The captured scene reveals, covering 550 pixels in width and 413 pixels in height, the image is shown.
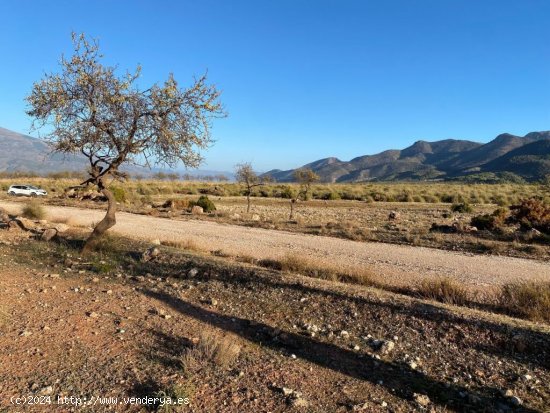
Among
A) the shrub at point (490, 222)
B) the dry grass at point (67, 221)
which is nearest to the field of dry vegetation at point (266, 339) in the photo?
the dry grass at point (67, 221)

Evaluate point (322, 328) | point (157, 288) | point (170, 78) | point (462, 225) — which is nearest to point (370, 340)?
point (322, 328)

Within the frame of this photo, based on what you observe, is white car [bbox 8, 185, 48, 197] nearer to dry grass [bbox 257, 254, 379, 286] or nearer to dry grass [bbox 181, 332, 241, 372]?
dry grass [bbox 257, 254, 379, 286]

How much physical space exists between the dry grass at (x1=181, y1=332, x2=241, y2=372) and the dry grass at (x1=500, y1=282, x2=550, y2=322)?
18.1 feet

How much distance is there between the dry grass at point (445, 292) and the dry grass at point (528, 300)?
75 cm

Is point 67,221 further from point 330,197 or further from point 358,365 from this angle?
point 330,197

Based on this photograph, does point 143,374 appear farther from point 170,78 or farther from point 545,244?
point 545,244

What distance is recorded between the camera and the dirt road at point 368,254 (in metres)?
12.6

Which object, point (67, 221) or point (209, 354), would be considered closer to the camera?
point (209, 354)

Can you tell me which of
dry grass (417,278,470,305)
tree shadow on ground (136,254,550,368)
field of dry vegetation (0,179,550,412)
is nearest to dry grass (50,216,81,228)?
field of dry vegetation (0,179,550,412)

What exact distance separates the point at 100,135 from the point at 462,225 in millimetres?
18069

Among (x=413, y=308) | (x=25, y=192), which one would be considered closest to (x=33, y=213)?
(x=413, y=308)

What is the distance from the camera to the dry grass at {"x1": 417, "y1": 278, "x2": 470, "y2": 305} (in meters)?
9.52

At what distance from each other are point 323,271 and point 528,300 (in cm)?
466

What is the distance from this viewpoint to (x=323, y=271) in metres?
11.7
